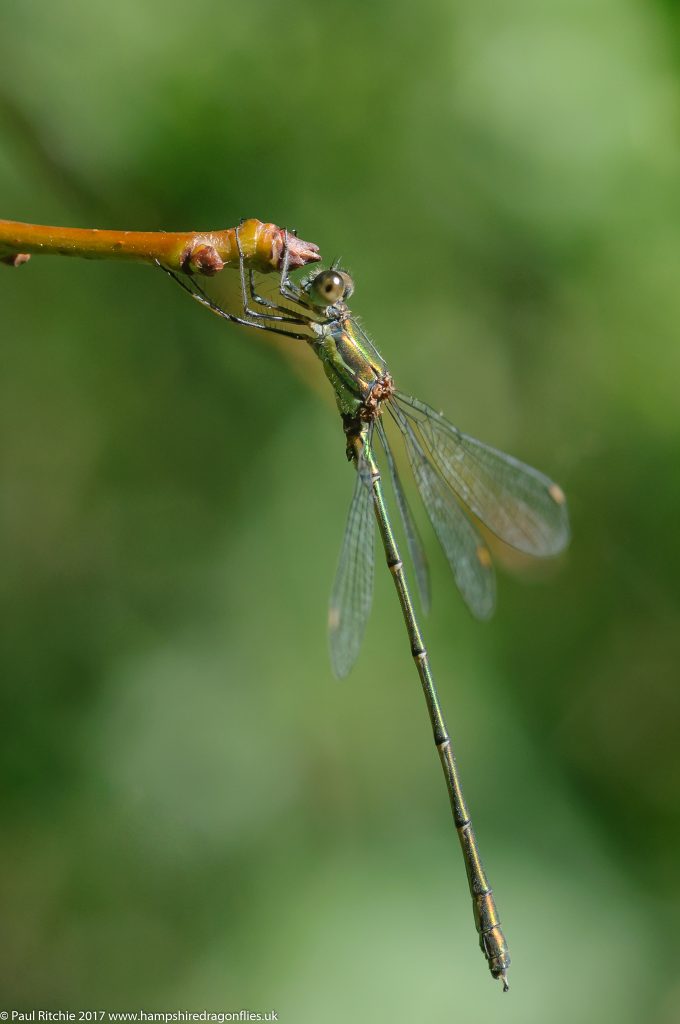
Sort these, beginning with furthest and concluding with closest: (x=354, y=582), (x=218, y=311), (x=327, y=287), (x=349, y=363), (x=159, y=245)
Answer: (x=354, y=582) < (x=349, y=363) < (x=327, y=287) < (x=218, y=311) < (x=159, y=245)

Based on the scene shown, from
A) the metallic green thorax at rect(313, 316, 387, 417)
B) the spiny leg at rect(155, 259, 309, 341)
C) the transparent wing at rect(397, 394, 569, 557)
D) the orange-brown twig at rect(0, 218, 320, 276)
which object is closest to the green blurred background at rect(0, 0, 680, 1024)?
the metallic green thorax at rect(313, 316, 387, 417)

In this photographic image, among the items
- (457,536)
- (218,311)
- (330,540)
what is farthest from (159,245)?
(330,540)

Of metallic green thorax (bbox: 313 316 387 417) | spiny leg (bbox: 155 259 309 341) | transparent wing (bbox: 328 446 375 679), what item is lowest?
transparent wing (bbox: 328 446 375 679)

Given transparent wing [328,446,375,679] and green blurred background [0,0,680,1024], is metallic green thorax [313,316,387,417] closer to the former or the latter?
green blurred background [0,0,680,1024]

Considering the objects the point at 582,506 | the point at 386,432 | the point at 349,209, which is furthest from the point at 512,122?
the point at 582,506

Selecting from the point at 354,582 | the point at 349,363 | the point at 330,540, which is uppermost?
the point at 349,363

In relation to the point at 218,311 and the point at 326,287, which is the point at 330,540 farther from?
the point at 218,311
